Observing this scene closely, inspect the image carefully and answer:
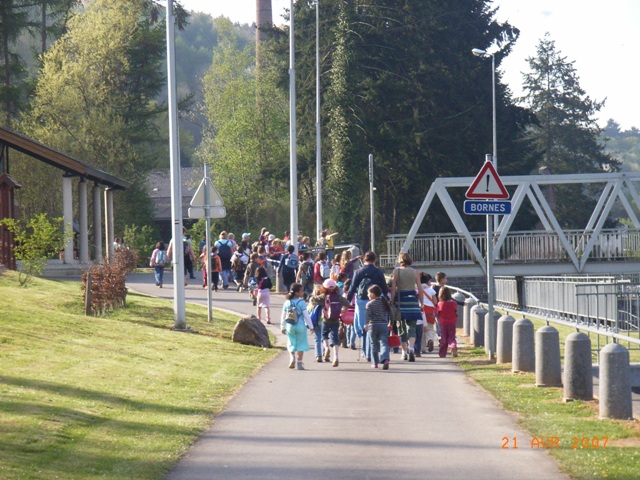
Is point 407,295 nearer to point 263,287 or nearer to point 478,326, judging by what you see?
point 478,326

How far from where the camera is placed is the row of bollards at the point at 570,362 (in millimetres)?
11023

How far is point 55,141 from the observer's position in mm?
53969

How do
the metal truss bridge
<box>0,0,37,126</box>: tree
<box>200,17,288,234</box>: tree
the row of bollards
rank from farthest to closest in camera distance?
1. <box>200,17,288,234</box>: tree
2. <box>0,0,37,126</box>: tree
3. the metal truss bridge
4. the row of bollards

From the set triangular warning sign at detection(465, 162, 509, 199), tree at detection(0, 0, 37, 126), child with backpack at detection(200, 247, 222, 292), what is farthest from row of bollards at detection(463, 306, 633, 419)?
tree at detection(0, 0, 37, 126)

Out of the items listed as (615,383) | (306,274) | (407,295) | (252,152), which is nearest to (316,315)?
(407,295)

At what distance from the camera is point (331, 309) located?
714 inches

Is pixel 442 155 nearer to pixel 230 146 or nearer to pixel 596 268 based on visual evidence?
pixel 596 268

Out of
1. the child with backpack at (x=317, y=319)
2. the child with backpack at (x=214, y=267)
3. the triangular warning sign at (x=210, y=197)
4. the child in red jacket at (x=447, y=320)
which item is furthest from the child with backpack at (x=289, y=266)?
the child with backpack at (x=317, y=319)

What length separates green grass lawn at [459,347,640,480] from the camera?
355 inches

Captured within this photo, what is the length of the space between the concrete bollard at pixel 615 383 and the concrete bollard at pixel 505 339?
233 inches

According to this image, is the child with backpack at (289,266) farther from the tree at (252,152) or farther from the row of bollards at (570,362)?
the tree at (252,152)

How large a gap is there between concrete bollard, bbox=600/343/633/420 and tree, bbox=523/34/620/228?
65536mm

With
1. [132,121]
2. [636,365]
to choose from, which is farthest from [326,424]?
[132,121]
